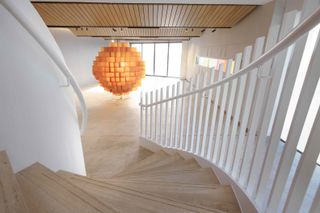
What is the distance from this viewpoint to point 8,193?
29.3 inches

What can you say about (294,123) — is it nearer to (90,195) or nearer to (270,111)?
(270,111)

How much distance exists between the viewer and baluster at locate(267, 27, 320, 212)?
765 millimetres

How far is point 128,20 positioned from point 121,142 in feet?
11.0

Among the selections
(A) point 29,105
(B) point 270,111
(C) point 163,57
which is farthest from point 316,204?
(C) point 163,57

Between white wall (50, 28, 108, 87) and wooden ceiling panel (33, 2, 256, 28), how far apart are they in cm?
251

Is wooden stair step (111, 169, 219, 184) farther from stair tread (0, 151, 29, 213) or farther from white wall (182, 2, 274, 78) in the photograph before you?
white wall (182, 2, 274, 78)

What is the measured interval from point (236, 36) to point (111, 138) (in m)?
4.12

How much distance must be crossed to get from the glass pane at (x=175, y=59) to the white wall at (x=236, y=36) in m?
3.58

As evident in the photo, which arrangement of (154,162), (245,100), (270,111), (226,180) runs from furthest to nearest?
(154,162) → (226,180) → (245,100) → (270,111)

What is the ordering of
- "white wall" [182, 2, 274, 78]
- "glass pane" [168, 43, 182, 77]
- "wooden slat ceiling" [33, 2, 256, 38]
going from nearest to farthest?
"white wall" [182, 2, 274, 78]
"wooden slat ceiling" [33, 2, 256, 38]
"glass pane" [168, 43, 182, 77]

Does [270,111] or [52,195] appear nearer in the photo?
[52,195]

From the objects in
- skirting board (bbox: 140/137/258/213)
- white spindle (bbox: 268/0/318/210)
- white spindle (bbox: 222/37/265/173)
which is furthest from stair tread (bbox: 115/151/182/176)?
white spindle (bbox: 268/0/318/210)

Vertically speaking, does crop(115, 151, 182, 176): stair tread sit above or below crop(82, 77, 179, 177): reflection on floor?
above

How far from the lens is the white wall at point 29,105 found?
1.06 metres
